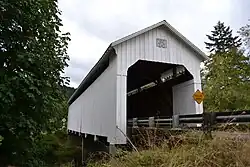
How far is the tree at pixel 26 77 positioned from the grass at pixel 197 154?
336 centimetres

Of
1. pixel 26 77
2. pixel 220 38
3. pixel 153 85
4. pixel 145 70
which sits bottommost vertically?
pixel 26 77

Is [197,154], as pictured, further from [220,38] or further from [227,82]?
[220,38]

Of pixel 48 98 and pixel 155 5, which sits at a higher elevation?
pixel 155 5

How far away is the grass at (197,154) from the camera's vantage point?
147 inches

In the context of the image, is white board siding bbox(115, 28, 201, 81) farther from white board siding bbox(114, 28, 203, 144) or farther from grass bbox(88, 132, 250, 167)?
grass bbox(88, 132, 250, 167)

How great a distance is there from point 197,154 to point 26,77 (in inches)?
184

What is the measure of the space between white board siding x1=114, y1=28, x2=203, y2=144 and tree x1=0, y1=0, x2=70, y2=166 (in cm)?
185

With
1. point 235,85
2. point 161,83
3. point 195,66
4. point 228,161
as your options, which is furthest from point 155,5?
point 235,85

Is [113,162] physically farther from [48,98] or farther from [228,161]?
[48,98]

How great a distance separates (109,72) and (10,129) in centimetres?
413

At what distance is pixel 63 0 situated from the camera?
10.0 metres

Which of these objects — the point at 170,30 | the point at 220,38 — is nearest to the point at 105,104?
the point at 170,30

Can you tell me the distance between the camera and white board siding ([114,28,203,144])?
28.5ft

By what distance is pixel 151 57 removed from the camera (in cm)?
930
